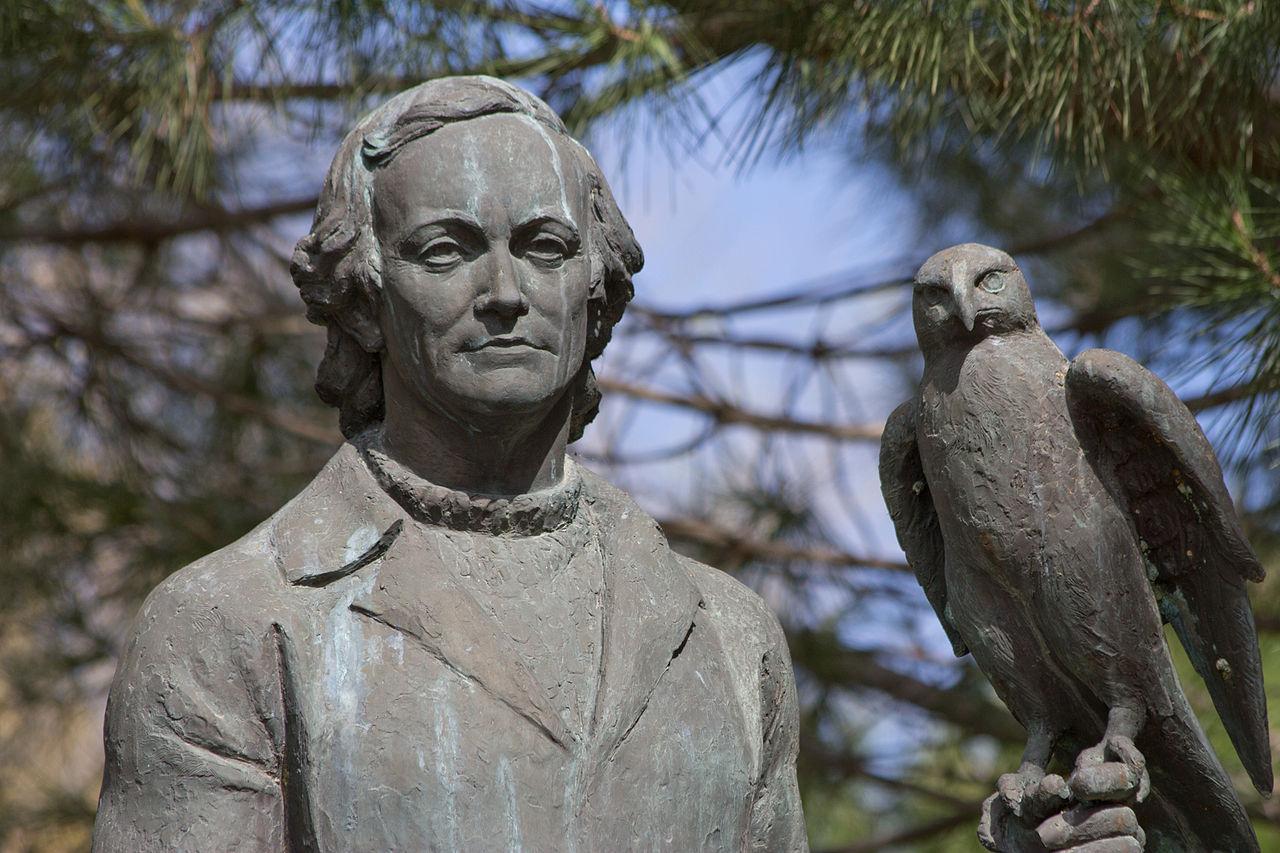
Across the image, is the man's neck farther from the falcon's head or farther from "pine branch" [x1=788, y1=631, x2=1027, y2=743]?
"pine branch" [x1=788, y1=631, x2=1027, y2=743]

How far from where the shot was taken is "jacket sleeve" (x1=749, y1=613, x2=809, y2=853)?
101 inches

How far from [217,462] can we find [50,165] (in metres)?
1.07

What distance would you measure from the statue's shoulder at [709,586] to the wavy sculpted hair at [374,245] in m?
0.12

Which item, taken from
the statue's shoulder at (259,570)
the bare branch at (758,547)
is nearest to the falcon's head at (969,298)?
the statue's shoulder at (259,570)

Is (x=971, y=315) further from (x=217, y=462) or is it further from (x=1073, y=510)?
(x=217, y=462)

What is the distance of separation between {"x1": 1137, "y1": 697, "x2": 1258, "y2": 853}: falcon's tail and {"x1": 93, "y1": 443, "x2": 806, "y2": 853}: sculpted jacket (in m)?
0.49

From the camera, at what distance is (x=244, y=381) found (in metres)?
6.39

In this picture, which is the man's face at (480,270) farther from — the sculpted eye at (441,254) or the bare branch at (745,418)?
the bare branch at (745,418)

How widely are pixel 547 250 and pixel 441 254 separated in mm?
129

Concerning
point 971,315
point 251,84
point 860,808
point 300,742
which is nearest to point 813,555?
point 860,808

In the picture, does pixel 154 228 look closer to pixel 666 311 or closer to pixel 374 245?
pixel 666 311

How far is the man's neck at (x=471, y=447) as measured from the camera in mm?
2500

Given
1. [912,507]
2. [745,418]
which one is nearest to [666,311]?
[745,418]

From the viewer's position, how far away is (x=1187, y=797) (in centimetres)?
253
